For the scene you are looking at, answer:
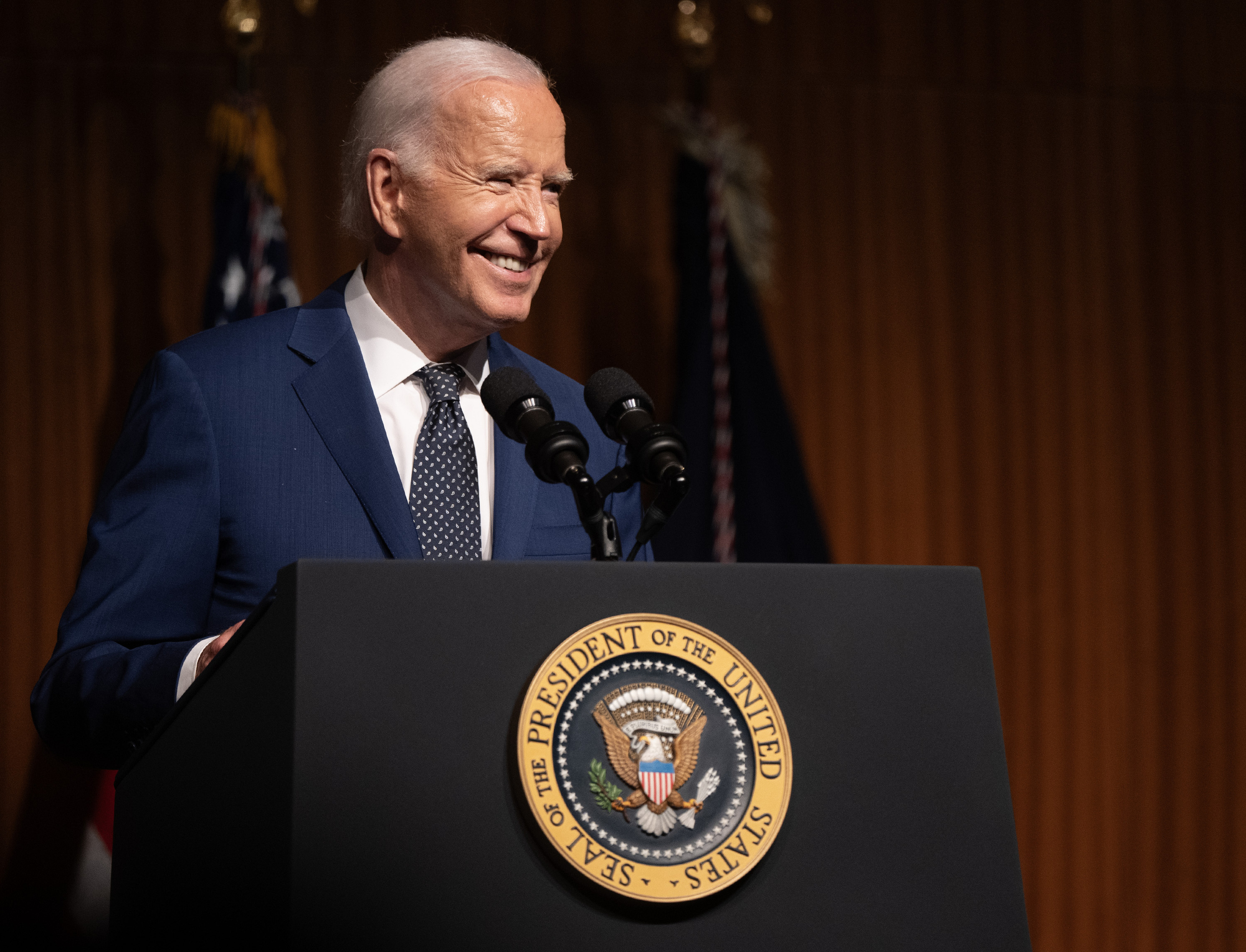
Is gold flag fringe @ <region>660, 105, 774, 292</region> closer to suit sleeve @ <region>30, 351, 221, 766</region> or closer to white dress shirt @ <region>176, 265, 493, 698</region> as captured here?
white dress shirt @ <region>176, 265, 493, 698</region>

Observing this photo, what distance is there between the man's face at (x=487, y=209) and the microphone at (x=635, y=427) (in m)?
0.42

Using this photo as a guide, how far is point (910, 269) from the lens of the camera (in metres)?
3.49

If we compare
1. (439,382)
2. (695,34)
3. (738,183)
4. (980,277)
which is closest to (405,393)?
(439,382)

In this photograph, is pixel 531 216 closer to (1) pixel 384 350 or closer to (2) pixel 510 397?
(1) pixel 384 350

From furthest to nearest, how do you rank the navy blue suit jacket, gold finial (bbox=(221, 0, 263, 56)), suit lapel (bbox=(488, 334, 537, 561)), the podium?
1. gold finial (bbox=(221, 0, 263, 56))
2. suit lapel (bbox=(488, 334, 537, 561))
3. the navy blue suit jacket
4. the podium

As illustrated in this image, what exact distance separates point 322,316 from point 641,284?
5.81ft

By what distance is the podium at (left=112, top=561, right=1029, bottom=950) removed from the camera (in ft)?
2.84

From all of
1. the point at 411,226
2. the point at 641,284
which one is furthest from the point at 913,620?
the point at 641,284

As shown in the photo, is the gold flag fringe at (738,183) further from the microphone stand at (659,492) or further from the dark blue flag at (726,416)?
the microphone stand at (659,492)

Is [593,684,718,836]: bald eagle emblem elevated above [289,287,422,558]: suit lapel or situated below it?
below

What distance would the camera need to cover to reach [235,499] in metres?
1.48

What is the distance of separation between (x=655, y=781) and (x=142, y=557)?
30.3 inches

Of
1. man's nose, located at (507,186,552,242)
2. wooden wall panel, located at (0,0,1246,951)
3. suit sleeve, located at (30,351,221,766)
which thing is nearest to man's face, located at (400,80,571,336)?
man's nose, located at (507,186,552,242)

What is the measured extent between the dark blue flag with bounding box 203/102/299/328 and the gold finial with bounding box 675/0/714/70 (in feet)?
3.27
